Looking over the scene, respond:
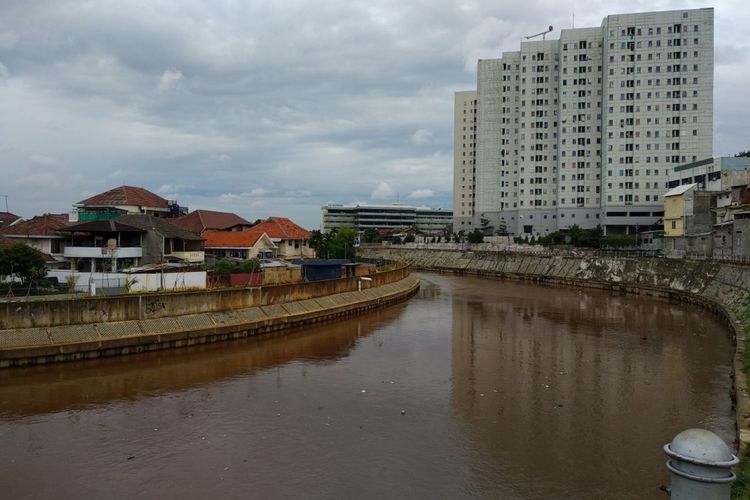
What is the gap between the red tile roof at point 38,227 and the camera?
37.5 m

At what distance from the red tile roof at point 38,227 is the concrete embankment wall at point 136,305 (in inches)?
717

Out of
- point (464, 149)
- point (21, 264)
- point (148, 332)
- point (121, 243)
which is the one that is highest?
point (464, 149)

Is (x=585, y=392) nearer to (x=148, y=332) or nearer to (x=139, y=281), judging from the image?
(x=148, y=332)

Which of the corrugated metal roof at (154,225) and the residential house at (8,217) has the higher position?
the residential house at (8,217)

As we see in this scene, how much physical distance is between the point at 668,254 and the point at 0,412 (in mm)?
56771

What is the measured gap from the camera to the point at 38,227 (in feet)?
126

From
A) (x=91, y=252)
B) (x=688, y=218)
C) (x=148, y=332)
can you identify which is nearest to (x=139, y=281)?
(x=148, y=332)

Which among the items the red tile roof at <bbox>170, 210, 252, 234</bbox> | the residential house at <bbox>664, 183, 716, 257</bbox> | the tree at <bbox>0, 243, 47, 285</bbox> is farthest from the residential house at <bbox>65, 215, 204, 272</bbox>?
the residential house at <bbox>664, 183, 716, 257</bbox>

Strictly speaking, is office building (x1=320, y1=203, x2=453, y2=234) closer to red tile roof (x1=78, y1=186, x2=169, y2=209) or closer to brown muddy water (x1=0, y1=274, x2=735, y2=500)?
red tile roof (x1=78, y1=186, x2=169, y2=209)

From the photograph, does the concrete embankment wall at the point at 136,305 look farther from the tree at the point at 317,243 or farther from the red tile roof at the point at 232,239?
the tree at the point at 317,243

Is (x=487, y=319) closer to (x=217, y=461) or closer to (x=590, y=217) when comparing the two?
(x=217, y=461)

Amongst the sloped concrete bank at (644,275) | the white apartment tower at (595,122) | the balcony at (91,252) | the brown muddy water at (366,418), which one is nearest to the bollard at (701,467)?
the brown muddy water at (366,418)

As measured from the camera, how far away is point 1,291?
81.7ft

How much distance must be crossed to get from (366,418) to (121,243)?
2739 cm
